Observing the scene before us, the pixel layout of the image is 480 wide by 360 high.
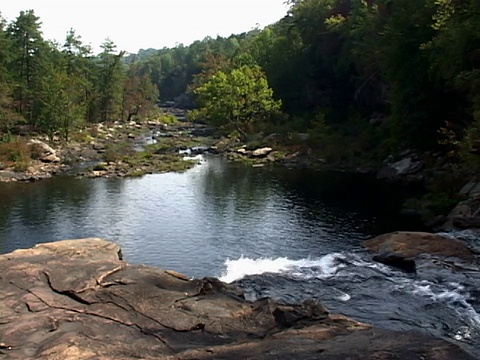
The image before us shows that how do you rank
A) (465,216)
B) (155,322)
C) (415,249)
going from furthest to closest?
1. (465,216)
2. (415,249)
3. (155,322)

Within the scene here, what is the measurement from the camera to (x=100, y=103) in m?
86.8

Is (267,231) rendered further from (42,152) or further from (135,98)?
(135,98)

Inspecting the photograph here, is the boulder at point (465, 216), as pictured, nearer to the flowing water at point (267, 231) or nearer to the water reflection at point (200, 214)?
the flowing water at point (267, 231)

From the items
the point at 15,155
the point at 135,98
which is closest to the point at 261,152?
the point at 15,155

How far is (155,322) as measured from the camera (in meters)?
13.5

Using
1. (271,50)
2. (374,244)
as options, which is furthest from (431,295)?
(271,50)

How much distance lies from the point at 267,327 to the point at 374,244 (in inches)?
531

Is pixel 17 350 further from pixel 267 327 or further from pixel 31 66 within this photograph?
pixel 31 66

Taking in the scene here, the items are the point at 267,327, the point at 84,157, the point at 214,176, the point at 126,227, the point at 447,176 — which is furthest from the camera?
the point at 84,157

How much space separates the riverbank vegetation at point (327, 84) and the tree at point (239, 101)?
0.47 ft

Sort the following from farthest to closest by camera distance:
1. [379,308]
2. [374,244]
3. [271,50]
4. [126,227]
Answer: [271,50]
[126,227]
[374,244]
[379,308]

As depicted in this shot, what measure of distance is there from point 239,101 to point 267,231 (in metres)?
40.9

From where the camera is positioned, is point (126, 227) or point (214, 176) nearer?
point (126, 227)

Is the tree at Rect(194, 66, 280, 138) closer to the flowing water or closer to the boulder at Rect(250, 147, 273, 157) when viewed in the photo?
the boulder at Rect(250, 147, 273, 157)
